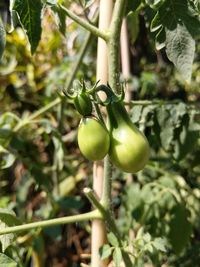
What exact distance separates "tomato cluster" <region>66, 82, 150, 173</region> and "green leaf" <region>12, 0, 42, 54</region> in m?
0.12

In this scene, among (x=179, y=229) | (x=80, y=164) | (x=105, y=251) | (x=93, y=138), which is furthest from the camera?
(x=80, y=164)

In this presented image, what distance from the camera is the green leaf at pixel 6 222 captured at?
0.89m

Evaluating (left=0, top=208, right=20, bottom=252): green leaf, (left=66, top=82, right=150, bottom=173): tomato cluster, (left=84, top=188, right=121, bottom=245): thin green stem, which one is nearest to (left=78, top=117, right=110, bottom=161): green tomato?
(left=66, top=82, right=150, bottom=173): tomato cluster

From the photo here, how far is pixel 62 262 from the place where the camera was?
2.13 metres

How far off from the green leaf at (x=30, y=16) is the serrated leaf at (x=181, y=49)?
21cm

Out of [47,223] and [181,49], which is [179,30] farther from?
[47,223]

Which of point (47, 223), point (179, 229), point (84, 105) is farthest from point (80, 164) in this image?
point (84, 105)

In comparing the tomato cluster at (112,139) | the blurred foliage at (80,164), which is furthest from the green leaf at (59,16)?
the tomato cluster at (112,139)

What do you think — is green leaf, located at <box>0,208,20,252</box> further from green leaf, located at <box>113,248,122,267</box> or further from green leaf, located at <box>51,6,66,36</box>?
green leaf, located at <box>51,6,66,36</box>

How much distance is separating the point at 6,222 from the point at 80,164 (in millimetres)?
1253

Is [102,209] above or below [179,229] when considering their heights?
above

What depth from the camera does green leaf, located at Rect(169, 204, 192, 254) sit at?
140cm

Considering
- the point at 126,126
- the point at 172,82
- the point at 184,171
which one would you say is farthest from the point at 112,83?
the point at 172,82

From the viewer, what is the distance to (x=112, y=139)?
0.82m
